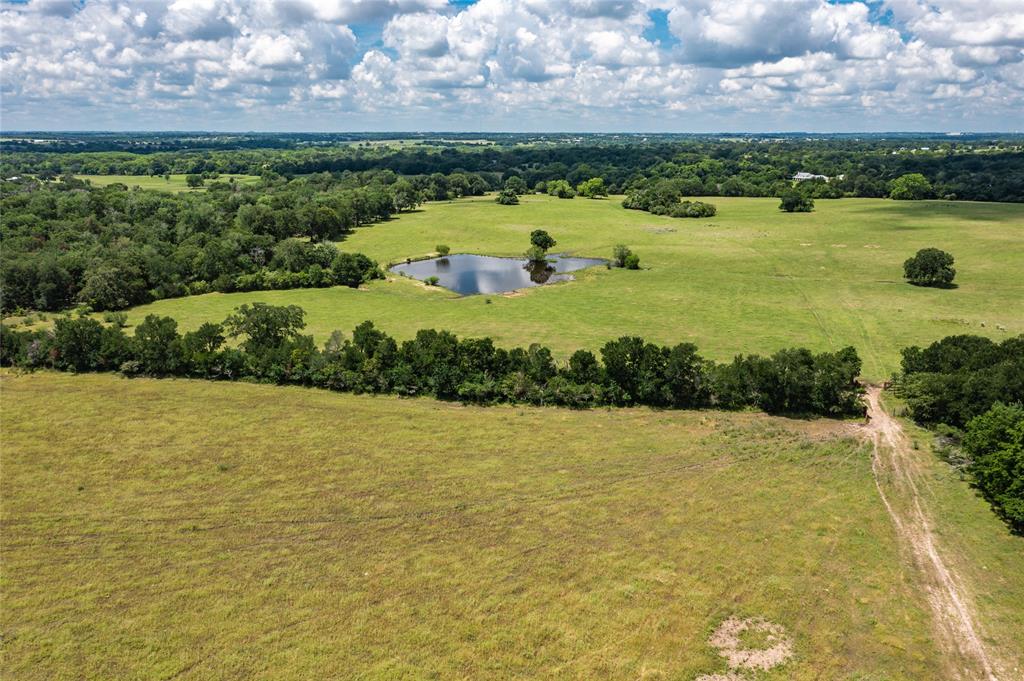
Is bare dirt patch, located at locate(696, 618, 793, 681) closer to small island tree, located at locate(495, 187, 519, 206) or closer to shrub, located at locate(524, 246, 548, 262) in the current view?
shrub, located at locate(524, 246, 548, 262)

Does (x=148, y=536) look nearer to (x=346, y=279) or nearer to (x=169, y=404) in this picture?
(x=169, y=404)

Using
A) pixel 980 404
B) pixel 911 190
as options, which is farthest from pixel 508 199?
pixel 980 404

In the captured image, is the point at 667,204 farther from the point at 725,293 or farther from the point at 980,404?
the point at 980,404

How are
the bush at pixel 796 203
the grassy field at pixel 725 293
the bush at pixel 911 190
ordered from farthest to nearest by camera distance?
the bush at pixel 911 190
the bush at pixel 796 203
the grassy field at pixel 725 293

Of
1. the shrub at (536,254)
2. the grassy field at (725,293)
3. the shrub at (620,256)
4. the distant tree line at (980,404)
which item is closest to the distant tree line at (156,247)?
the grassy field at (725,293)

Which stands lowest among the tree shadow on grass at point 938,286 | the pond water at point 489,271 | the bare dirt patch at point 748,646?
the bare dirt patch at point 748,646

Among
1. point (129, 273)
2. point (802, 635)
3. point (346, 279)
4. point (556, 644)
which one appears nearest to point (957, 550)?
point (802, 635)

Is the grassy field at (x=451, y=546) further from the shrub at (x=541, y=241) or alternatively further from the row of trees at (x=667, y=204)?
the row of trees at (x=667, y=204)

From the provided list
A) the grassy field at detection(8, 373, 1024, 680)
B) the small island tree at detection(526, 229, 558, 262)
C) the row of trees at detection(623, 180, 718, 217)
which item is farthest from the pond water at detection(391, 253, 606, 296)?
the row of trees at detection(623, 180, 718, 217)
